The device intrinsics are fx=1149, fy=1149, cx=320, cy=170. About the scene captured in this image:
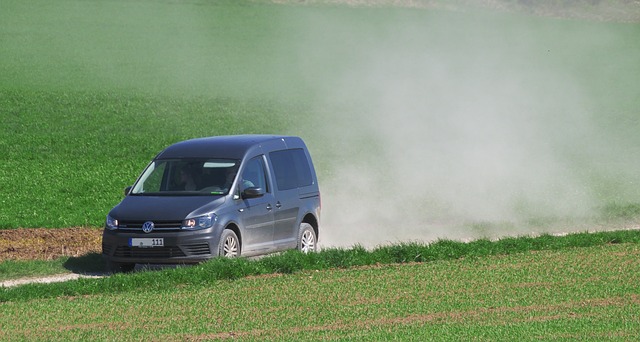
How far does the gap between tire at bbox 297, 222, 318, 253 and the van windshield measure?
66.8 inches

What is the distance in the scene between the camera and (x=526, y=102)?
4666cm

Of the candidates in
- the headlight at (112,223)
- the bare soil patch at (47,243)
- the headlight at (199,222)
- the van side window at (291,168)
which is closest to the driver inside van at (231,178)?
the van side window at (291,168)

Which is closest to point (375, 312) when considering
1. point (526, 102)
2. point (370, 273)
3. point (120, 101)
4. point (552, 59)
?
point (370, 273)

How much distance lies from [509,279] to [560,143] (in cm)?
2525

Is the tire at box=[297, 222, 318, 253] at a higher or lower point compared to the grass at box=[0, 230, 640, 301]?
higher

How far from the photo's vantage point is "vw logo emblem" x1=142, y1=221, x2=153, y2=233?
1677cm

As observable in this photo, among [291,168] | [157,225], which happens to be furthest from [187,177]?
[291,168]

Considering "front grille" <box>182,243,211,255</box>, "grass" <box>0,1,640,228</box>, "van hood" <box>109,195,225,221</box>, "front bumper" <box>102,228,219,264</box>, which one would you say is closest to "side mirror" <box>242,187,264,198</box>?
"van hood" <box>109,195,225,221</box>

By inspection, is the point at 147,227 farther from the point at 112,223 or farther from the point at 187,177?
the point at 187,177

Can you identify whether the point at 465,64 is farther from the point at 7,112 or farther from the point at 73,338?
the point at 73,338

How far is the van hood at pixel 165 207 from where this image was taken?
1683cm

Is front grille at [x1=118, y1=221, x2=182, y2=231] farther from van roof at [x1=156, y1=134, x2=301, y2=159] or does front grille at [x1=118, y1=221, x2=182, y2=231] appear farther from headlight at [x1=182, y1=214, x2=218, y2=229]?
van roof at [x1=156, y1=134, x2=301, y2=159]

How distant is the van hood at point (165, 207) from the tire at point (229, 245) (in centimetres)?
44

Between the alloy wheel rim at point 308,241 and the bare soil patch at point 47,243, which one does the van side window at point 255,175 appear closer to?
the alloy wheel rim at point 308,241
